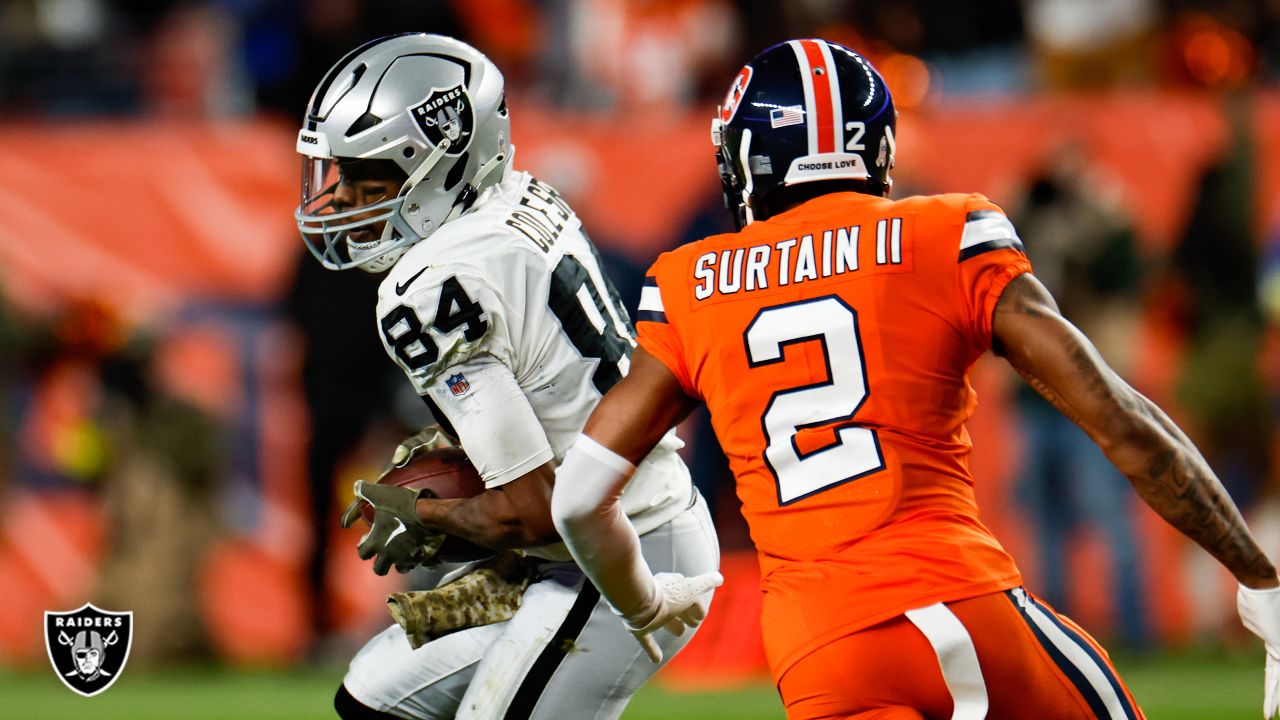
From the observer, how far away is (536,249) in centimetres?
365

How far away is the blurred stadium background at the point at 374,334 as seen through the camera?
27.2ft

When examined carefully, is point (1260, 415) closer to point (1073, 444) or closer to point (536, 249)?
point (1073, 444)

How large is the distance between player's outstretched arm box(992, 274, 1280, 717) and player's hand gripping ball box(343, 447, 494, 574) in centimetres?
125

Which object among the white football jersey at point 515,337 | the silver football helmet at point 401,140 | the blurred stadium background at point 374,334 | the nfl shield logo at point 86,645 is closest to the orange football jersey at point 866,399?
the white football jersey at point 515,337

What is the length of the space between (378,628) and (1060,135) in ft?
14.1

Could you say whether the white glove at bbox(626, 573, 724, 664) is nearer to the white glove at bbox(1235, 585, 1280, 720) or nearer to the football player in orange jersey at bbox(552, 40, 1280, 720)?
the football player in orange jersey at bbox(552, 40, 1280, 720)

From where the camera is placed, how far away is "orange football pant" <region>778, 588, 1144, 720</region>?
9.57 ft

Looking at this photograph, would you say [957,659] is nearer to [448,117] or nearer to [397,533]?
[397,533]

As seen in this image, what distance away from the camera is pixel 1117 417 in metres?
2.94

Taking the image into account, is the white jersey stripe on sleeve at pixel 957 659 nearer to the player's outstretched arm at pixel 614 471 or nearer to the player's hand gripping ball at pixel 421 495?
the player's outstretched arm at pixel 614 471

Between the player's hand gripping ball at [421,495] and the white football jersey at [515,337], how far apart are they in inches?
7.9

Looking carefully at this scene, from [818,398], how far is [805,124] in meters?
0.56

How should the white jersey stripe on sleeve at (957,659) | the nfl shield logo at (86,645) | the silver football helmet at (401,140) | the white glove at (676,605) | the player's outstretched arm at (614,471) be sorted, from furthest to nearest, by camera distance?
the nfl shield logo at (86,645)
the silver football helmet at (401,140)
the white glove at (676,605)
the player's outstretched arm at (614,471)
the white jersey stripe on sleeve at (957,659)

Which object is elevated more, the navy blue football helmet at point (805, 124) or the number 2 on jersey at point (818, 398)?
the navy blue football helmet at point (805, 124)
